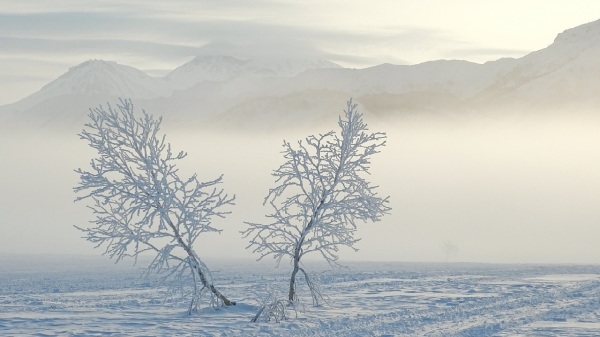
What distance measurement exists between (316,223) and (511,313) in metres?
8.38

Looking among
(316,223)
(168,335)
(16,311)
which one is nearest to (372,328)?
(168,335)

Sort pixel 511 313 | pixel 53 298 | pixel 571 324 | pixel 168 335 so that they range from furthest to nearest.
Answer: pixel 53 298, pixel 511 313, pixel 571 324, pixel 168 335

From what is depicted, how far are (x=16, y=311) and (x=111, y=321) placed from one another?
5.59 meters

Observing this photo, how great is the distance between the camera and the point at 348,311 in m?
34.3

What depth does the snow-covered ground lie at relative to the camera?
28.6 metres

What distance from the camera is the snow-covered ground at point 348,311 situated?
93.8 ft

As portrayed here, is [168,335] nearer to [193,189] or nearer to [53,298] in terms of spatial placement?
[193,189]

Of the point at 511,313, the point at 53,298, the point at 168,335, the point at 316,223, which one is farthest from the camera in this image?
the point at 53,298

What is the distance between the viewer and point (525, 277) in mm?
55000

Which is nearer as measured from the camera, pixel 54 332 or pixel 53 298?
pixel 54 332

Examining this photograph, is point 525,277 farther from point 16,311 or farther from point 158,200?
point 16,311

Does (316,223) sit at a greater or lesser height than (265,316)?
greater

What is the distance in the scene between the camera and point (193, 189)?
35156mm

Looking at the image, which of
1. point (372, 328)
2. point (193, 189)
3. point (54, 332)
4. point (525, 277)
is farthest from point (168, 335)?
point (525, 277)
